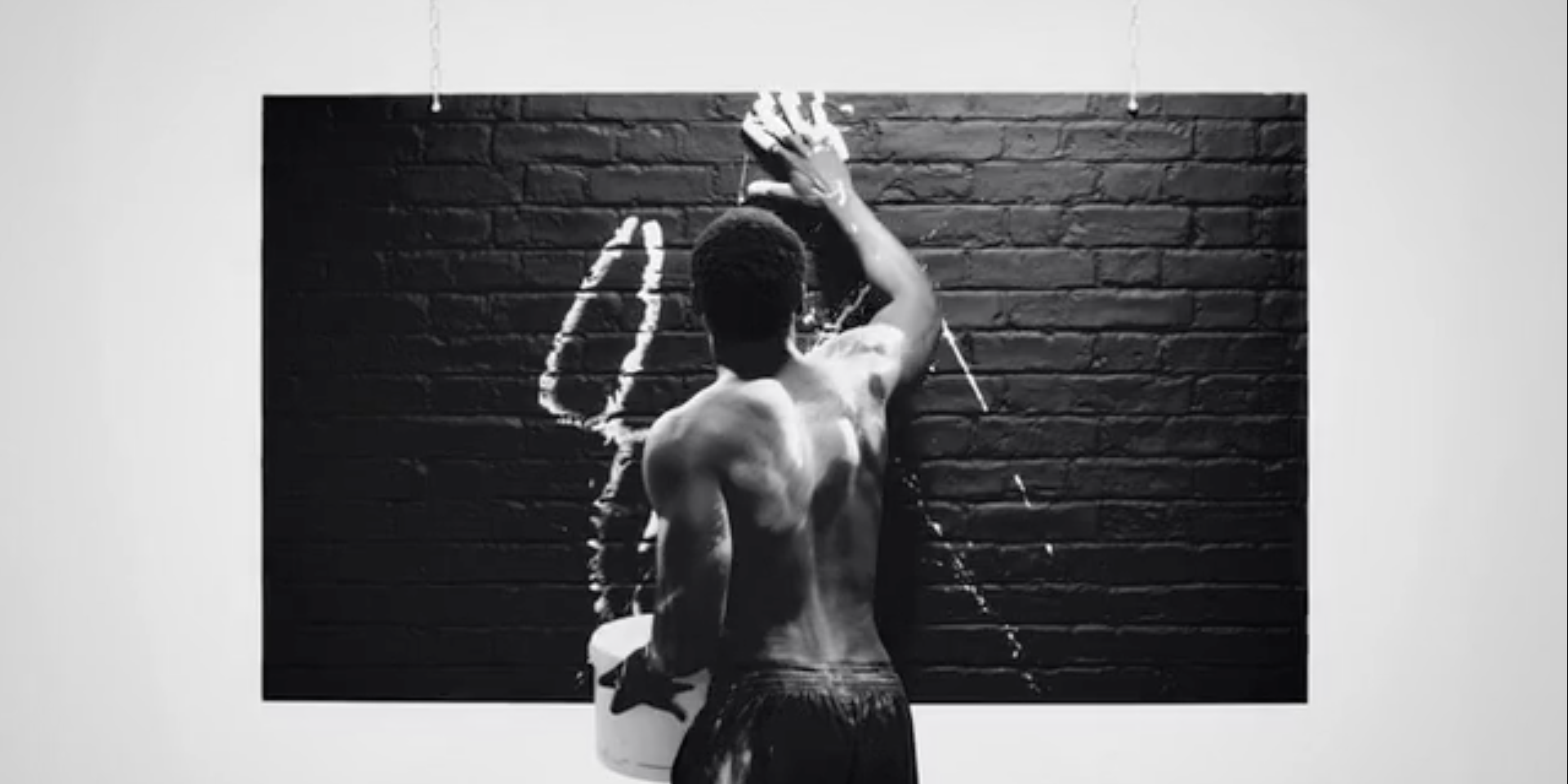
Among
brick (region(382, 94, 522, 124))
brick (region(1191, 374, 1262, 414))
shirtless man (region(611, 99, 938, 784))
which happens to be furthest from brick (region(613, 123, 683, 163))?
brick (region(1191, 374, 1262, 414))

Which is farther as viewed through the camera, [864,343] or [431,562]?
[431,562]

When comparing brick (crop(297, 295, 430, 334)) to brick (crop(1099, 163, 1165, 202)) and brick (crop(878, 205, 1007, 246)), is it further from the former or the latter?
brick (crop(1099, 163, 1165, 202))

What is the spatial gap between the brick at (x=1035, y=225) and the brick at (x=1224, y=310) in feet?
1.13

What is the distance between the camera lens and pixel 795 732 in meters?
3.00

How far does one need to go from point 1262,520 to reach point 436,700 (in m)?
1.92

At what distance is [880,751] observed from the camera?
9.94 feet

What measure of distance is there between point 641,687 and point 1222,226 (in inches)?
65.2

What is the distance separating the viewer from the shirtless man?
3.01m

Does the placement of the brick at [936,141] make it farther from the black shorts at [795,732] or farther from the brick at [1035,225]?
the black shorts at [795,732]

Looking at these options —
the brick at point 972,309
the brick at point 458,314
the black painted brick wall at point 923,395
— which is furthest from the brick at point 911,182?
the brick at point 458,314

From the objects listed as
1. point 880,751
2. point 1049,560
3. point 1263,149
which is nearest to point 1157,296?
point 1263,149

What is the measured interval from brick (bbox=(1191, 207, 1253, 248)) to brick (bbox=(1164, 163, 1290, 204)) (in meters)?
0.02

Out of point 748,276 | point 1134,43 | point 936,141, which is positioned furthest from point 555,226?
point 1134,43

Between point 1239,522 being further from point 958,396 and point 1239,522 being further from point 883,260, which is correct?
point 883,260
